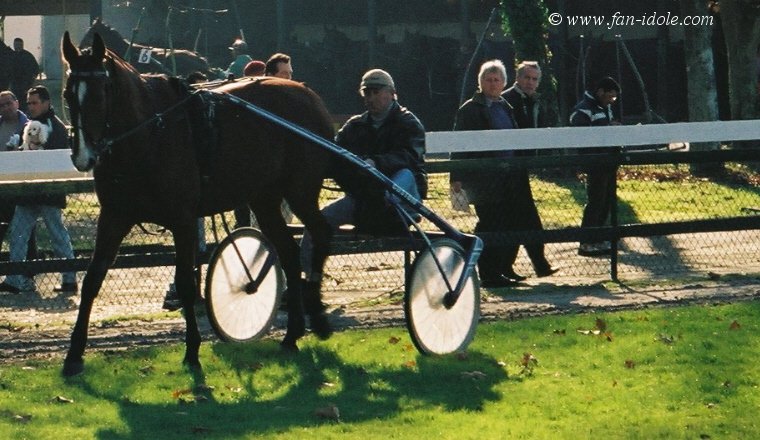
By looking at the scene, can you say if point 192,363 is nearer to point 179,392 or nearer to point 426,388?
point 179,392

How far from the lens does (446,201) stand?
16.6 meters

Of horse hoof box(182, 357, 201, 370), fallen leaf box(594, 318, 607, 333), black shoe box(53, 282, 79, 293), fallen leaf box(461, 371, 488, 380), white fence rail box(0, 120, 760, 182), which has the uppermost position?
white fence rail box(0, 120, 760, 182)

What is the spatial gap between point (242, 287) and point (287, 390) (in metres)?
→ 1.85

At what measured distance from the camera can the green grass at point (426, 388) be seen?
912 cm

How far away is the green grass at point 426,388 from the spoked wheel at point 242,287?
0.19m

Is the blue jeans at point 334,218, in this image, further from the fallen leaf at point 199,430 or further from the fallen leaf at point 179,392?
the fallen leaf at point 199,430

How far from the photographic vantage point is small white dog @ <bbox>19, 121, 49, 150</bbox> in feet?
50.9

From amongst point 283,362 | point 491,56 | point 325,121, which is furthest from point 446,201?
point 491,56

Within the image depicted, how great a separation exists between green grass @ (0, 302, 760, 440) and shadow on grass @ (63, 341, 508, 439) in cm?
1

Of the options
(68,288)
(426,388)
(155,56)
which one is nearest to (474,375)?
Result: (426,388)

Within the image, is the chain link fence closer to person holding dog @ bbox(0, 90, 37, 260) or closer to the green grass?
person holding dog @ bbox(0, 90, 37, 260)

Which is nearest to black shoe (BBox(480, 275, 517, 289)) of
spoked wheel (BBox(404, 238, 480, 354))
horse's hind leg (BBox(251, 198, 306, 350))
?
horse's hind leg (BBox(251, 198, 306, 350))

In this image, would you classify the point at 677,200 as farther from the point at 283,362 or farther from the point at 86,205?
the point at 283,362

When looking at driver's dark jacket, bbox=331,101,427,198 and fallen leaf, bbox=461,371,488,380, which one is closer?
fallen leaf, bbox=461,371,488,380
